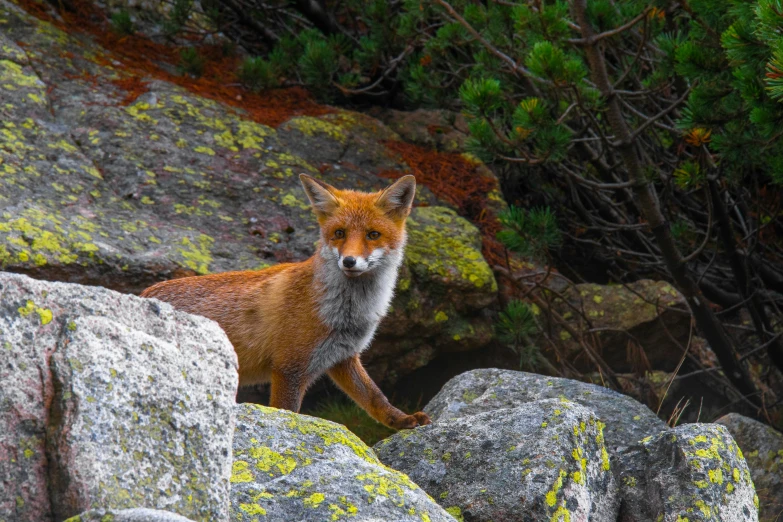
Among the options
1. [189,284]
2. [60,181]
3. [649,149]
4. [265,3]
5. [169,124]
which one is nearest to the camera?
[189,284]

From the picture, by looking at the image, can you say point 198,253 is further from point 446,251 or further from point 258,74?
point 258,74

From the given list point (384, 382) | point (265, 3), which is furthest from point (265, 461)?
point (265, 3)

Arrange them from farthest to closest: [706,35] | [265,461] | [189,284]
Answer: [706,35] → [189,284] → [265,461]

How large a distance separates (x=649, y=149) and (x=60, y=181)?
6.18 meters

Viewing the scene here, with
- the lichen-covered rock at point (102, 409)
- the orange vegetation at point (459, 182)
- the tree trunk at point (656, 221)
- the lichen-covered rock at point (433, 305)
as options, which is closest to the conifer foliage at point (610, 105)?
the tree trunk at point (656, 221)

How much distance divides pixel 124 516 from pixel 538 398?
334 cm

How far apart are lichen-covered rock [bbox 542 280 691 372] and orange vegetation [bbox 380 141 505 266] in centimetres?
98

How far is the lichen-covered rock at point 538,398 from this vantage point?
4.62 metres

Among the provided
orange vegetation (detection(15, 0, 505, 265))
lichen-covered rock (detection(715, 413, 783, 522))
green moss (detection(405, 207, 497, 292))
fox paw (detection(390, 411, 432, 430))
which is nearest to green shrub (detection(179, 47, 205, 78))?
orange vegetation (detection(15, 0, 505, 265))

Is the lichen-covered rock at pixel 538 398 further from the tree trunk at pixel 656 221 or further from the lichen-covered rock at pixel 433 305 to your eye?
the tree trunk at pixel 656 221

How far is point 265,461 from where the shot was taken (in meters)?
3.29

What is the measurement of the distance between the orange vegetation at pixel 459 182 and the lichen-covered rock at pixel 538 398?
2806mm

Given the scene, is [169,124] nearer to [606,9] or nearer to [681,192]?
[606,9]

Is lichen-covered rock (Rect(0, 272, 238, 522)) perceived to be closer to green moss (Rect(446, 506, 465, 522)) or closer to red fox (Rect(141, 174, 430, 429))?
green moss (Rect(446, 506, 465, 522))
